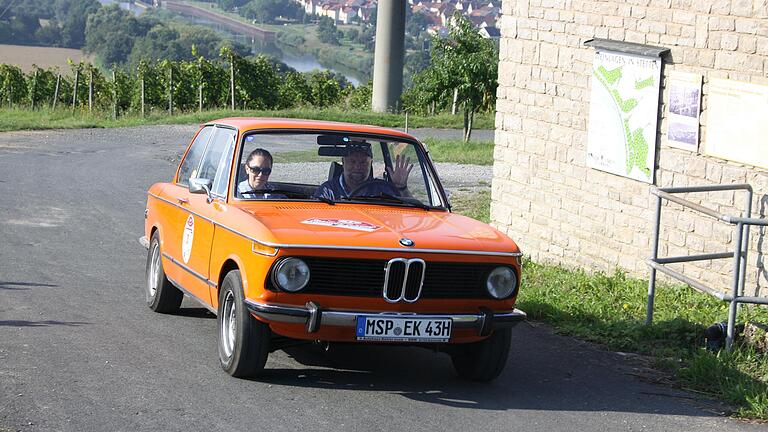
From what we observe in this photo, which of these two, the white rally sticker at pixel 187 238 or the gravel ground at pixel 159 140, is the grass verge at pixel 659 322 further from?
the gravel ground at pixel 159 140

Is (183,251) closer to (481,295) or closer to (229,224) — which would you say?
(229,224)

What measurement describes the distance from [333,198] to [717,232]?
390cm

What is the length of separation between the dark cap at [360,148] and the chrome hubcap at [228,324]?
1.67 m

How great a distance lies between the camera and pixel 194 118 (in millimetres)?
38125

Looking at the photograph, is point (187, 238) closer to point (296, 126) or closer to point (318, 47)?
point (296, 126)

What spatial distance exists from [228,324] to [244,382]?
0.47m

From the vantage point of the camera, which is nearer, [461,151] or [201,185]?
[201,185]

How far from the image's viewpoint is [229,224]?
8055 millimetres

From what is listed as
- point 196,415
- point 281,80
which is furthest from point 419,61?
point 196,415

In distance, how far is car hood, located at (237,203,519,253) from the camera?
7395 millimetres

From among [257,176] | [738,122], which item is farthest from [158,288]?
[738,122]

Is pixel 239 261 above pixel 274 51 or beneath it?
beneath

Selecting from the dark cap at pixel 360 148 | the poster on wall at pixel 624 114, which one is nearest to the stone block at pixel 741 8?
the poster on wall at pixel 624 114

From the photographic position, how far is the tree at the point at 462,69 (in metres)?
29.9
